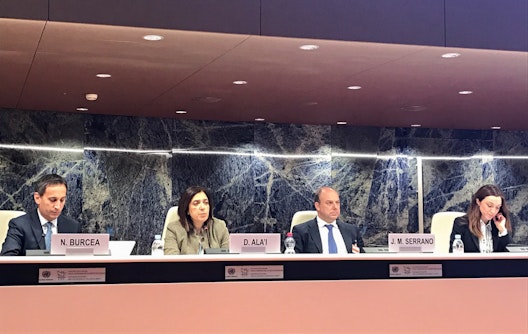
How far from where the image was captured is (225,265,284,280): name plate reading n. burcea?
3354 millimetres

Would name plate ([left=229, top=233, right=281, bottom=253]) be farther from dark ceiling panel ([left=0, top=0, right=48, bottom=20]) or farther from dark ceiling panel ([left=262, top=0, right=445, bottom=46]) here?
dark ceiling panel ([left=0, top=0, right=48, bottom=20])

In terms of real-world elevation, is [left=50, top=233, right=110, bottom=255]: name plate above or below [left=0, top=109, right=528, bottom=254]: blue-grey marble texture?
Answer: below

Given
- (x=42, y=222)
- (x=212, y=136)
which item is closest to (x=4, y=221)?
(x=42, y=222)

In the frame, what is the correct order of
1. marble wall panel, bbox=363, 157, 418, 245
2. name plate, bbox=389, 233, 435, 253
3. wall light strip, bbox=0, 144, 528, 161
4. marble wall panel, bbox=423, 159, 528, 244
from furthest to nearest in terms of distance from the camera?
1. marble wall panel, bbox=423, 159, 528, 244
2. marble wall panel, bbox=363, 157, 418, 245
3. wall light strip, bbox=0, 144, 528, 161
4. name plate, bbox=389, 233, 435, 253

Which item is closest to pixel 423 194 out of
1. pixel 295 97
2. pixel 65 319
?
pixel 295 97

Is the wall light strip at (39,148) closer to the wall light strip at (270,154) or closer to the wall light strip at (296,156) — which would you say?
the wall light strip at (270,154)

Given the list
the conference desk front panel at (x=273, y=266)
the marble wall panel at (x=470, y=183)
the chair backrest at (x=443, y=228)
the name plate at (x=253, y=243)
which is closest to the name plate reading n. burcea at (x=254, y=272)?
the conference desk front panel at (x=273, y=266)

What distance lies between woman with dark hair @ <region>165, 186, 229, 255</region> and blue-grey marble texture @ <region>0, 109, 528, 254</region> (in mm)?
3111

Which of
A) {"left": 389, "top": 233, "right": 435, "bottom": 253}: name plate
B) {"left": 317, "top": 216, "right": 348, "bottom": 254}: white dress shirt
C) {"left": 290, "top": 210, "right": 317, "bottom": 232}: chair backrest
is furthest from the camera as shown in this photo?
{"left": 290, "top": 210, "right": 317, "bottom": 232}: chair backrest

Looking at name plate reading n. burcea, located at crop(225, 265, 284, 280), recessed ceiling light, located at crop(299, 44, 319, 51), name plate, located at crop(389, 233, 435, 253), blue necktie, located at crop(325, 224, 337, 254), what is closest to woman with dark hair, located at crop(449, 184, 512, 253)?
blue necktie, located at crop(325, 224, 337, 254)

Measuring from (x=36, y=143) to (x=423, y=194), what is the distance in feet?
14.5

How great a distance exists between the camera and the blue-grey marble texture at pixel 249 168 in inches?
325

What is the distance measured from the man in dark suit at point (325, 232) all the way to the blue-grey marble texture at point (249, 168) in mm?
3107

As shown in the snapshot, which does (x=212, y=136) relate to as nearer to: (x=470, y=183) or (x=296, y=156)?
(x=296, y=156)
